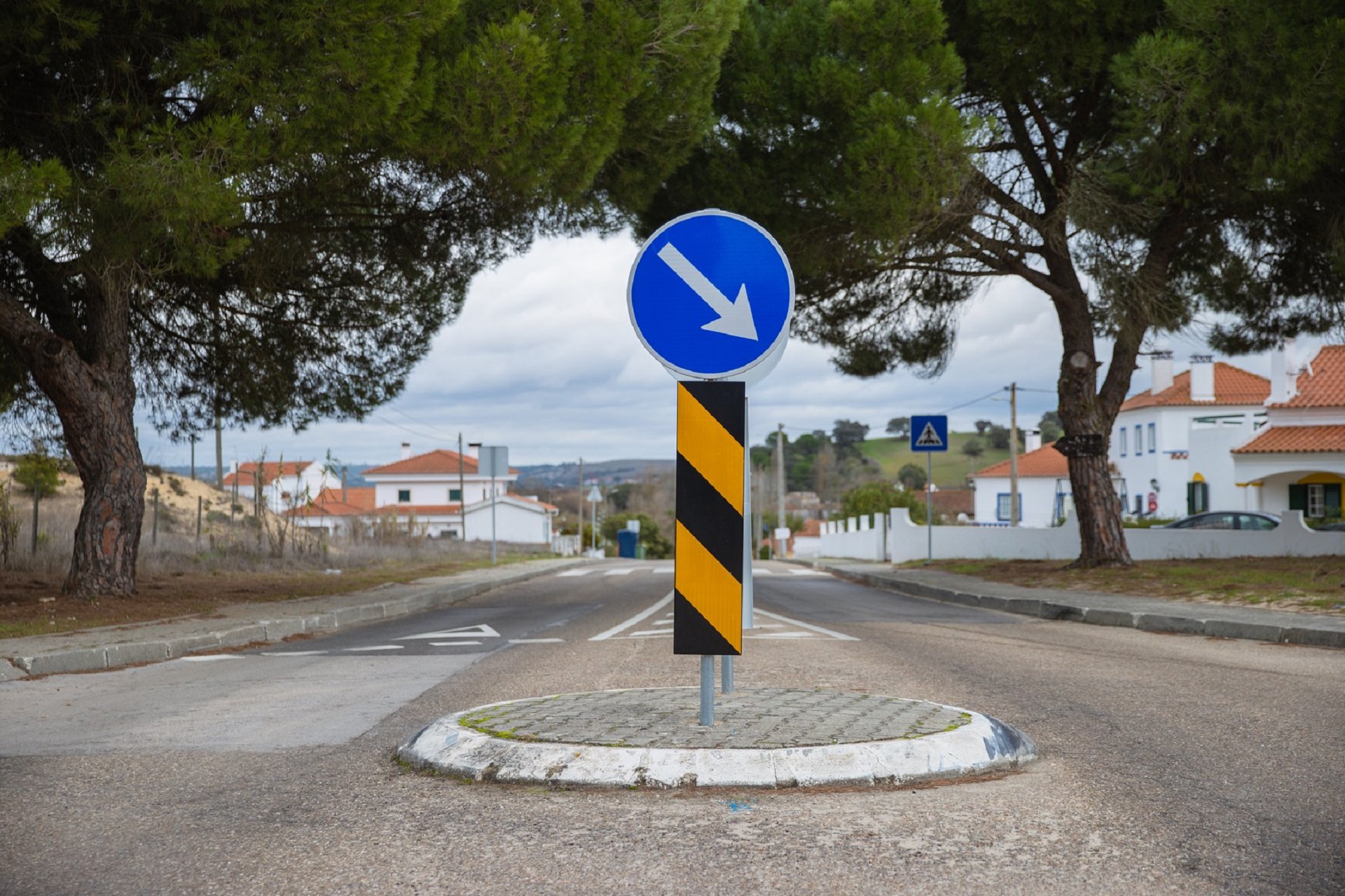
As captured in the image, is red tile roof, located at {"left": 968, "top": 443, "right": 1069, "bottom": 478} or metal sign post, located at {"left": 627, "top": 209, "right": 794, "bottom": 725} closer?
metal sign post, located at {"left": 627, "top": 209, "right": 794, "bottom": 725}

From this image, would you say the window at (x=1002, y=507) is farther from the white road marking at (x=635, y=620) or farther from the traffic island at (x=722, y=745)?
the traffic island at (x=722, y=745)

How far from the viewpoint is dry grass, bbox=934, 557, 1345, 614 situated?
45.4 feet

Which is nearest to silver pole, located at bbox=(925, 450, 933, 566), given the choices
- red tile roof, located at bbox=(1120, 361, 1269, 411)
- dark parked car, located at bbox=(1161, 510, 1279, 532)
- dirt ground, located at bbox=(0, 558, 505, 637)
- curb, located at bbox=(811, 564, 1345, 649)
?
curb, located at bbox=(811, 564, 1345, 649)

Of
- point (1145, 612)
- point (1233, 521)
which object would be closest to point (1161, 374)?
point (1233, 521)

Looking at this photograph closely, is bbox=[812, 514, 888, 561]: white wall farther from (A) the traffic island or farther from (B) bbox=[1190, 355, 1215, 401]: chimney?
(A) the traffic island

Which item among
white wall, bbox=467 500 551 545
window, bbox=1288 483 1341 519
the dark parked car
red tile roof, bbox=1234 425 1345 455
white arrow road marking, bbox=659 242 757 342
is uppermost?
red tile roof, bbox=1234 425 1345 455

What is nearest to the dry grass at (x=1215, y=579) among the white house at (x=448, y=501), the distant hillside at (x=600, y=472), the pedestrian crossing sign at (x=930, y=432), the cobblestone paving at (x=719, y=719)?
the pedestrian crossing sign at (x=930, y=432)

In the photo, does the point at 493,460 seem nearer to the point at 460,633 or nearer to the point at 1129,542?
the point at 1129,542

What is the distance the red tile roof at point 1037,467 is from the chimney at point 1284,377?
2155 centimetres

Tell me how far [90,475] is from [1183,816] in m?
13.4

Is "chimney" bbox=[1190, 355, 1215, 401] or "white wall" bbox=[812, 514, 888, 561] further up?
"chimney" bbox=[1190, 355, 1215, 401]

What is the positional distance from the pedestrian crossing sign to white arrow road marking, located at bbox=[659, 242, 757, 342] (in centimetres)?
2007

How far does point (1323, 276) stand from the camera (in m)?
20.5

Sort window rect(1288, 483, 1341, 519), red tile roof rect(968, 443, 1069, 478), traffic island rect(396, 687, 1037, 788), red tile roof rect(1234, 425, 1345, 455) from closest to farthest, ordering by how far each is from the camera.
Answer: traffic island rect(396, 687, 1037, 788), red tile roof rect(1234, 425, 1345, 455), window rect(1288, 483, 1341, 519), red tile roof rect(968, 443, 1069, 478)
